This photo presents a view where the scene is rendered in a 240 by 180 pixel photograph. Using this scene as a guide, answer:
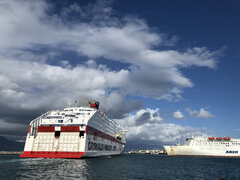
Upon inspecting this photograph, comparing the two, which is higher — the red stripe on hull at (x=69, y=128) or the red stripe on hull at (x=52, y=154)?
the red stripe on hull at (x=69, y=128)

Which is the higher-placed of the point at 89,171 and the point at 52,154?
the point at 52,154

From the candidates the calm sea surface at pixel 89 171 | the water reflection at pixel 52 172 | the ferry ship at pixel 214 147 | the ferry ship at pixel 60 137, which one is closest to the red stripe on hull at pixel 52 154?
the ferry ship at pixel 60 137

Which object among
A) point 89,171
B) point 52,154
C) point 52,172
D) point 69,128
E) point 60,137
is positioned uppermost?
point 69,128

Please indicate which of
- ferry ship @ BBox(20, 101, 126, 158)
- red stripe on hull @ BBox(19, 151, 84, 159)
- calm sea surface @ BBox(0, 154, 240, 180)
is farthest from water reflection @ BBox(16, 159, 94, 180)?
ferry ship @ BBox(20, 101, 126, 158)

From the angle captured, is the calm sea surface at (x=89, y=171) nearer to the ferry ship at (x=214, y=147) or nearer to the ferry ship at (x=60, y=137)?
the ferry ship at (x=60, y=137)

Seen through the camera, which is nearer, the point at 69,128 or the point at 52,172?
the point at 52,172

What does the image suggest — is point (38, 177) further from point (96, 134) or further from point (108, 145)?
point (108, 145)

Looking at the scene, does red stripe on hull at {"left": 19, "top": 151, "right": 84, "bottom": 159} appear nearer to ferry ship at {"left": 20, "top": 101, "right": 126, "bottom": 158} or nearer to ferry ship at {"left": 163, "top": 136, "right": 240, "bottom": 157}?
ferry ship at {"left": 20, "top": 101, "right": 126, "bottom": 158}

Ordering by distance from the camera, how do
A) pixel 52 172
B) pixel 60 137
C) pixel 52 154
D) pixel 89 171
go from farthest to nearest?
pixel 60 137 < pixel 52 154 < pixel 89 171 < pixel 52 172

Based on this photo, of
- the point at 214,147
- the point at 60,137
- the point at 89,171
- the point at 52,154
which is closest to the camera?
the point at 89,171

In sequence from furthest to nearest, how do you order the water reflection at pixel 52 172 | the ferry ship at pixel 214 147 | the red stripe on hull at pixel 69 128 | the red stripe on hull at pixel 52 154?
the ferry ship at pixel 214 147
the red stripe on hull at pixel 69 128
the red stripe on hull at pixel 52 154
the water reflection at pixel 52 172

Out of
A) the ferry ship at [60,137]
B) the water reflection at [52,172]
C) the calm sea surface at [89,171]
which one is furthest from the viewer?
the ferry ship at [60,137]

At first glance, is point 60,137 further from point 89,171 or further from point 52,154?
point 89,171

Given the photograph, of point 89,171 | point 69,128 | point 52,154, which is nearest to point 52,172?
point 89,171
